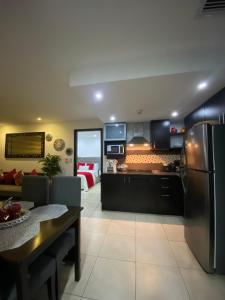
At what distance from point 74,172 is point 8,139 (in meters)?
2.98

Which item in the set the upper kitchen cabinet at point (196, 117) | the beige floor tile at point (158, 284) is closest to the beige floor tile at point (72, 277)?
the beige floor tile at point (158, 284)

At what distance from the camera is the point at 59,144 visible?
16.5 ft

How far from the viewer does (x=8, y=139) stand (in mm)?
5484

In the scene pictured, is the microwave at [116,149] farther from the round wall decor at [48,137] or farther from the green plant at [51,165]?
the round wall decor at [48,137]

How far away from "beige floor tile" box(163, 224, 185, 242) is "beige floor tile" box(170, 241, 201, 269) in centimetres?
12

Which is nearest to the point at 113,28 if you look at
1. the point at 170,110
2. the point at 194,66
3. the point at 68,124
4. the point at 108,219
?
the point at 194,66

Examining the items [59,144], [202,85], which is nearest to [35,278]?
[202,85]

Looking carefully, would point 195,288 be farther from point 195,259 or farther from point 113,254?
point 113,254

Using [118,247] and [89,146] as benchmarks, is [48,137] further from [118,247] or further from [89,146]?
[118,247]

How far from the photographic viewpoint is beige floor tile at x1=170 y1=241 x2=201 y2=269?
179 cm

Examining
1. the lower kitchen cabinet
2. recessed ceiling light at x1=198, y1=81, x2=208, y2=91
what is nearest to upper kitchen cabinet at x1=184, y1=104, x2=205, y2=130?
recessed ceiling light at x1=198, y1=81, x2=208, y2=91

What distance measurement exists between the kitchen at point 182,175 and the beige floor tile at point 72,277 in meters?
1.36

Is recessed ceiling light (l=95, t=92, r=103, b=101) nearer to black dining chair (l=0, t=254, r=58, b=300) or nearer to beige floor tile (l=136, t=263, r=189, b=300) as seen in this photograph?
black dining chair (l=0, t=254, r=58, b=300)

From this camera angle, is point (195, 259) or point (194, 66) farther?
point (195, 259)
